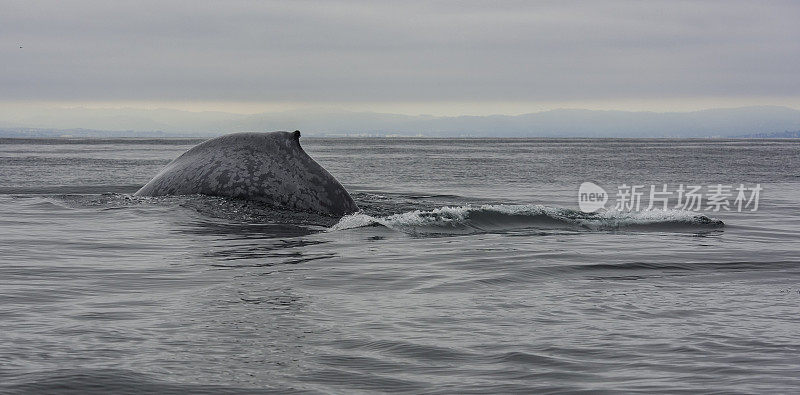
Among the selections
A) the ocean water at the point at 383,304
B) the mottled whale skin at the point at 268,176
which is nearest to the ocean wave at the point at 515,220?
the ocean water at the point at 383,304

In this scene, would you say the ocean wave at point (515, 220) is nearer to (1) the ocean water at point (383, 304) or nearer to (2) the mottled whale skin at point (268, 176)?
(1) the ocean water at point (383, 304)

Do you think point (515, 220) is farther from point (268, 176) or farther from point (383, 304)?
point (383, 304)

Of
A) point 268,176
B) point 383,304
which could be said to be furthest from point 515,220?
point 383,304

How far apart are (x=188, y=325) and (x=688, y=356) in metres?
3.22

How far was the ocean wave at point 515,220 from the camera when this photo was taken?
1270 cm

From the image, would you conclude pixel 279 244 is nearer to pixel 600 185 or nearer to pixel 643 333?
pixel 643 333

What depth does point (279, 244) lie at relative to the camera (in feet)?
34.3

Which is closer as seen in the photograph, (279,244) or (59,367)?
(59,367)

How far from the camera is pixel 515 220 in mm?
13789

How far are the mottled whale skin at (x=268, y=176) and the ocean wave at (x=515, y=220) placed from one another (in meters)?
0.49

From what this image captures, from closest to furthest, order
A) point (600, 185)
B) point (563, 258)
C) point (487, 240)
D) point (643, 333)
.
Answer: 1. point (643, 333)
2. point (563, 258)
3. point (487, 240)
4. point (600, 185)


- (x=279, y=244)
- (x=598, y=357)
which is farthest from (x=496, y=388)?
(x=279, y=244)

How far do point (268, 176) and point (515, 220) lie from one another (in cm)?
386

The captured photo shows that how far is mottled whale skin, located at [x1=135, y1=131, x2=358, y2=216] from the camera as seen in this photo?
1247 centimetres
